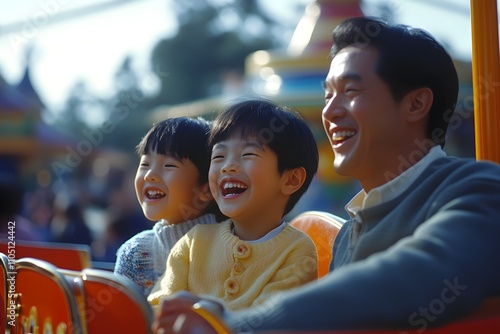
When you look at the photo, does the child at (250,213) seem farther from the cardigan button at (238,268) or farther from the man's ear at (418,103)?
the man's ear at (418,103)

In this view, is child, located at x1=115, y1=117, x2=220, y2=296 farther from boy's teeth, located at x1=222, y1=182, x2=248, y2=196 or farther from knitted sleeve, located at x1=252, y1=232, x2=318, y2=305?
knitted sleeve, located at x1=252, y1=232, x2=318, y2=305

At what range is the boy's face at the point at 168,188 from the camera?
2230 millimetres

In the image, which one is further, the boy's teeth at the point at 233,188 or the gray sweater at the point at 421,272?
the boy's teeth at the point at 233,188

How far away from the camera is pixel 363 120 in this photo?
152cm

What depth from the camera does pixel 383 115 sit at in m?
1.52

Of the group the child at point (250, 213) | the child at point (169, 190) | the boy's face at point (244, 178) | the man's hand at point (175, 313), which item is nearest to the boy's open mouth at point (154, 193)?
the child at point (169, 190)

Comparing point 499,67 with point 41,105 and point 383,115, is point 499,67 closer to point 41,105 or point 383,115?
point 383,115

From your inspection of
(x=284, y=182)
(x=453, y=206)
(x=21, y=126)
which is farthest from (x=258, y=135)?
(x=21, y=126)

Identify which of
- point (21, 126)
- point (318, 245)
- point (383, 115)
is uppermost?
point (21, 126)

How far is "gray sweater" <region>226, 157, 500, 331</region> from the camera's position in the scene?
1083 mm

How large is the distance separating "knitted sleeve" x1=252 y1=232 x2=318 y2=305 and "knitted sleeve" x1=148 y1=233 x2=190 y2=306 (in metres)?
0.27

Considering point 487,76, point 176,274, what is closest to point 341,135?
point 487,76

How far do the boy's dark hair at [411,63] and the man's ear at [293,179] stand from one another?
46 cm

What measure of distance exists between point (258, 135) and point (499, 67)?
1.97 ft
